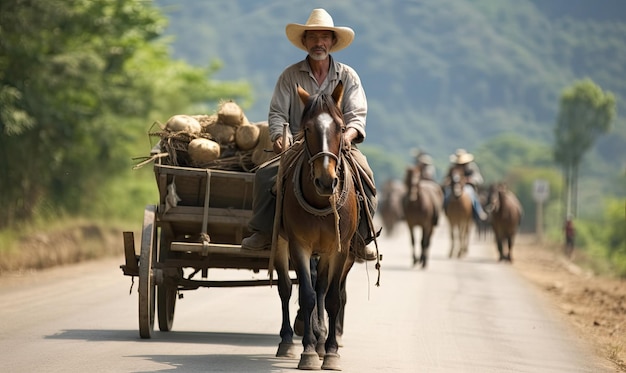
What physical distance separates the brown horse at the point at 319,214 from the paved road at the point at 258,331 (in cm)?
32

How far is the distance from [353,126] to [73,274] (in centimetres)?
1247

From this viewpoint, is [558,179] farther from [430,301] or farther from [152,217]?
[152,217]

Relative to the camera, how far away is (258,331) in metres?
14.9

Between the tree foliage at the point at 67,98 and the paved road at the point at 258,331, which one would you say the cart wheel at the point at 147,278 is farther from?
the tree foliage at the point at 67,98

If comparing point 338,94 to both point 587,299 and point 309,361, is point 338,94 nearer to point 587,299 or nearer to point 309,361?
point 309,361

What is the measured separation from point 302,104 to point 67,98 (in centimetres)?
2124

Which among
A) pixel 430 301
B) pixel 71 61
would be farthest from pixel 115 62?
pixel 430 301

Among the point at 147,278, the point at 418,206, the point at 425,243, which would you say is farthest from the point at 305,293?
the point at 418,206

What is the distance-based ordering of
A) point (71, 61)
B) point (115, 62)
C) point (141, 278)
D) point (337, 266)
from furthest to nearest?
1. point (115, 62)
2. point (71, 61)
3. point (141, 278)
4. point (337, 266)

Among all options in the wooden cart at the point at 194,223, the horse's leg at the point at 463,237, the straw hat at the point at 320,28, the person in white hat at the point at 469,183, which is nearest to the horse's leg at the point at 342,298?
the wooden cart at the point at 194,223

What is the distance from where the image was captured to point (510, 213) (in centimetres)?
3522

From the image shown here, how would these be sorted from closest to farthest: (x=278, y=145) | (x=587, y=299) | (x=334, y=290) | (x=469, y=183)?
1. (x=334, y=290)
2. (x=278, y=145)
3. (x=587, y=299)
4. (x=469, y=183)

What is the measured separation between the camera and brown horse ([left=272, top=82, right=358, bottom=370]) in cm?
1138

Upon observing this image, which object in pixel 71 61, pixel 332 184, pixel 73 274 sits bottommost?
pixel 73 274
